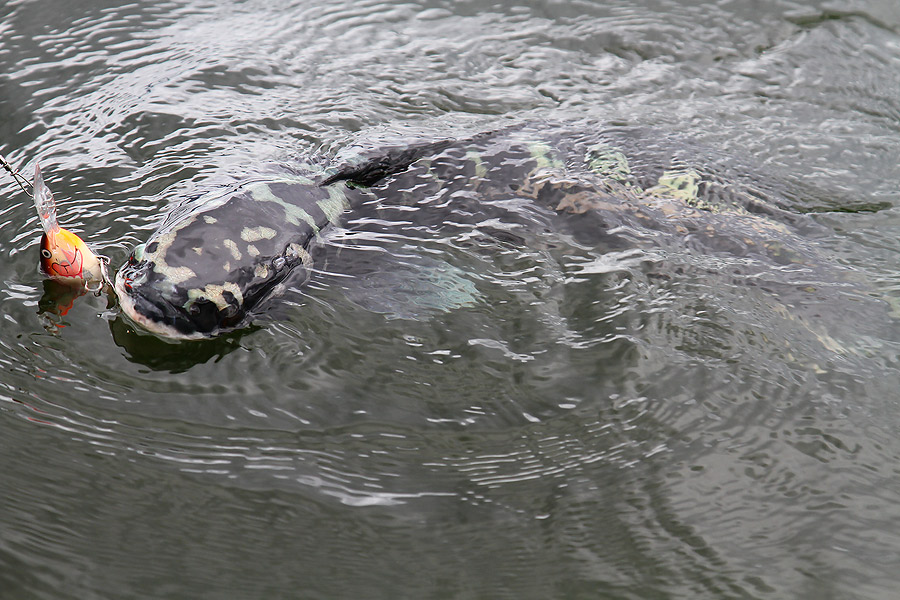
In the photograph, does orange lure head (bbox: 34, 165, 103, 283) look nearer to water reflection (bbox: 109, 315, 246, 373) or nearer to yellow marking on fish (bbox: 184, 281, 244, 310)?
water reflection (bbox: 109, 315, 246, 373)

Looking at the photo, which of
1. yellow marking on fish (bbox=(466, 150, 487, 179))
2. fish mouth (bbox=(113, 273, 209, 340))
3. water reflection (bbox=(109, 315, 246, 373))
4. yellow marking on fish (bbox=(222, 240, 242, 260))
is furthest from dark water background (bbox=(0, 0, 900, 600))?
yellow marking on fish (bbox=(466, 150, 487, 179))

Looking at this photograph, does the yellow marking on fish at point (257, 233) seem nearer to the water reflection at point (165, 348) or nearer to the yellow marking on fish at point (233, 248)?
the yellow marking on fish at point (233, 248)

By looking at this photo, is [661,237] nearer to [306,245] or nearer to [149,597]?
[306,245]

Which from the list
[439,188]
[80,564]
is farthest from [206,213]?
[80,564]

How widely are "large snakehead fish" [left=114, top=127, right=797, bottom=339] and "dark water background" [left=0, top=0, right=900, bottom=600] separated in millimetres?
195

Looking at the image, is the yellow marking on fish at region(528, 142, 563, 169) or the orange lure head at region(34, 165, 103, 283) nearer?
the orange lure head at region(34, 165, 103, 283)

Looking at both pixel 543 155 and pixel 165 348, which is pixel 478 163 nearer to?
pixel 543 155

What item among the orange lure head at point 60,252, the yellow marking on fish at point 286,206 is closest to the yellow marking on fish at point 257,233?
the yellow marking on fish at point 286,206

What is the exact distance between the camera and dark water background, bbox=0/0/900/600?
94.7 inches

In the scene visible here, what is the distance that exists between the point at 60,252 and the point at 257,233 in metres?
0.83

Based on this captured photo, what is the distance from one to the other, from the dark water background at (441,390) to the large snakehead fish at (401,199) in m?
0.19

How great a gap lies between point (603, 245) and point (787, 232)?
1.01m

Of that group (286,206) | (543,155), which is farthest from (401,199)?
(543,155)

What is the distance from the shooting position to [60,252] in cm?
334
